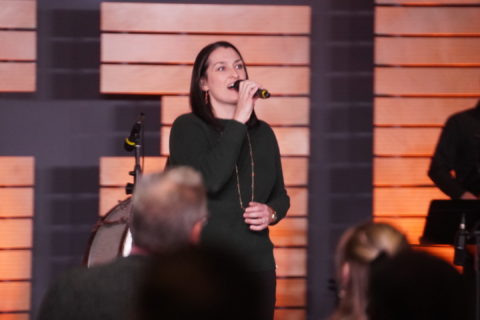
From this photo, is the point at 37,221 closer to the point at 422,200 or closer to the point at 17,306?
the point at 17,306

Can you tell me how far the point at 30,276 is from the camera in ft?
17.6

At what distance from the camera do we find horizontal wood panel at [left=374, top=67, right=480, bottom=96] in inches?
216

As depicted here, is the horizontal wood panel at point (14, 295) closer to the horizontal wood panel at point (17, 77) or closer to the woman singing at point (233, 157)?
the horizontal wood panel at point (17, 77)

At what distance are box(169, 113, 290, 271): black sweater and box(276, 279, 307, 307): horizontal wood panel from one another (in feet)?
6.35

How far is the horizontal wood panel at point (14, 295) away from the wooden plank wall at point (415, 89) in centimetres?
229

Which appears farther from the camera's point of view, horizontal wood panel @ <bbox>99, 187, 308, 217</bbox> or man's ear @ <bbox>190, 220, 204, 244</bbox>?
horizontal wood panel @ <bbox>99, 187, 308, 217</bbox>

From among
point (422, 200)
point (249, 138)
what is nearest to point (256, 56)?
point (422, 200)

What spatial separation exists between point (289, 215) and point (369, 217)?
0.54 m

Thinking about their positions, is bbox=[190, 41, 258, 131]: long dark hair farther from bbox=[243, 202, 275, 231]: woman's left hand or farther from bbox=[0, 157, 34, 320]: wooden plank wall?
bbox=[0, 157, 34, 320]: wooden plank wall

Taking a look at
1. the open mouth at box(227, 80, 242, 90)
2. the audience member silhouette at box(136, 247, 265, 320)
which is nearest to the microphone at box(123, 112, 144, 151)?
the open mouth at box(227, 80, 242, 90)

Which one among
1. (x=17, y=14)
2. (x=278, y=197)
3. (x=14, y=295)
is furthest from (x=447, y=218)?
(x=17, y=14)

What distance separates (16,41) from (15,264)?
55.1 inches

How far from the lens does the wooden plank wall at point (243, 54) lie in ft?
A: 17.6

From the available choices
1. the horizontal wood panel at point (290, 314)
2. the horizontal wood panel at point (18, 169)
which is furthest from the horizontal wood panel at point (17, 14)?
the horizontal wood panel at point (290, 314)
